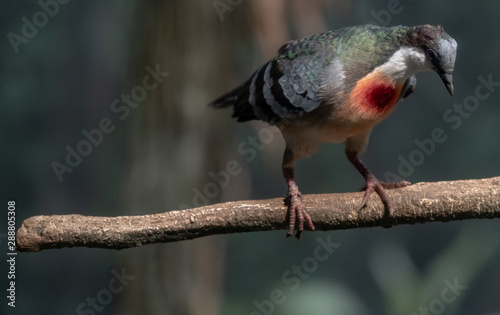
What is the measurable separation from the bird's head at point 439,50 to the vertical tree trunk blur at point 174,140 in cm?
→ 208

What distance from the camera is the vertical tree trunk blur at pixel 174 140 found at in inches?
183

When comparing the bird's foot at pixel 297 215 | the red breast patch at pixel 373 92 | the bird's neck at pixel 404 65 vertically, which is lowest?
the bird's foot at pixel 297 215

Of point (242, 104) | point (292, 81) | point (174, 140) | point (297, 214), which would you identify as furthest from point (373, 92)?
point (174, 140)

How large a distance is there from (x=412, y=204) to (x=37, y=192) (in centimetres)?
566

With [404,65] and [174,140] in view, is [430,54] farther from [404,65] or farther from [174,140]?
[174,140]

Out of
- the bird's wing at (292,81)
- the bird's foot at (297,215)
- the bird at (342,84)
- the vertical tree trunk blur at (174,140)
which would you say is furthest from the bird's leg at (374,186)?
the vertical tree trunk blur at (174,140)

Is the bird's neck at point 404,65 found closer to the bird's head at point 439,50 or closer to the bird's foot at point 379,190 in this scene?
the bird's head at point 439,50

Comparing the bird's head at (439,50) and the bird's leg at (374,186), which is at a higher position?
the bird's head at (439,50)

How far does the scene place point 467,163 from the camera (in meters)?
7.52

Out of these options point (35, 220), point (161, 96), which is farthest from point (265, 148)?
point (35, 220)

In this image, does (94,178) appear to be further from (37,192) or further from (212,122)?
(212,122)

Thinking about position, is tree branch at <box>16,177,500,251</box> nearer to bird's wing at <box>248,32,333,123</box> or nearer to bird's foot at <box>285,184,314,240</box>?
bird's foot at <box>285,184,314,240</box>

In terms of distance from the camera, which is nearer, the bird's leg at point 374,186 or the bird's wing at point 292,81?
the bird's leg at point 374,186

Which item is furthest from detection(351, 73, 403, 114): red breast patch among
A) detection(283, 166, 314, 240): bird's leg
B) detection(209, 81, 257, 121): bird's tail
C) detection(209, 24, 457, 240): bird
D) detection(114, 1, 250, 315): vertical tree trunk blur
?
detection(114, 1, 250, 315): vertical tree trunk blur
